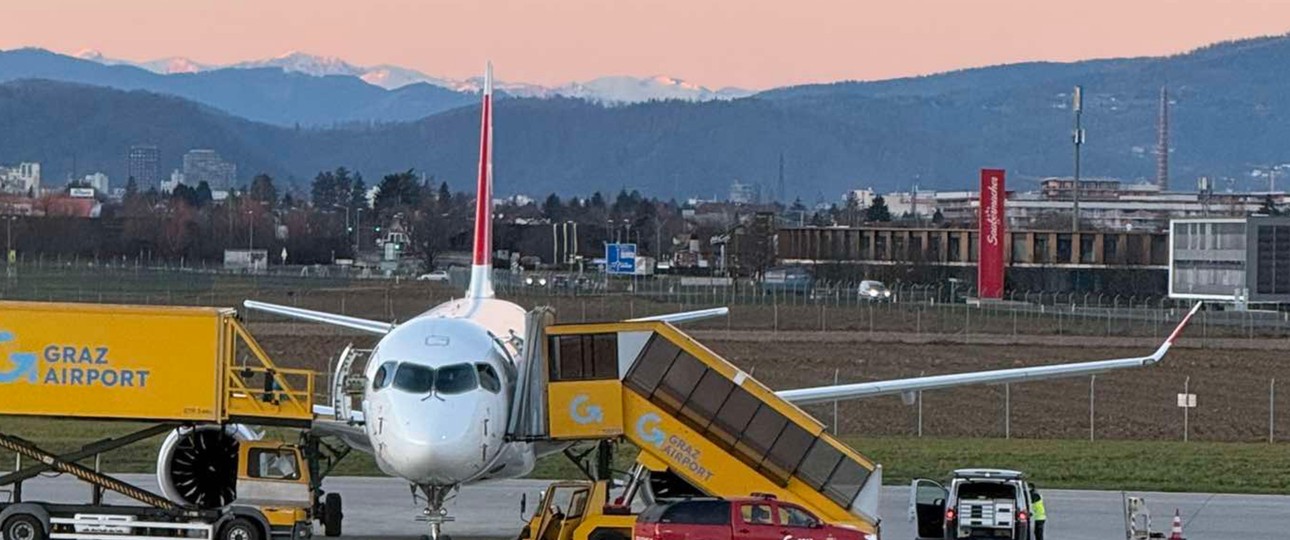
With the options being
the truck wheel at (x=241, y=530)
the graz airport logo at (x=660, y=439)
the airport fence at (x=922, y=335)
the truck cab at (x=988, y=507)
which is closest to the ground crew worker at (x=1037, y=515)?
the truck cab at (x=988, y=507)

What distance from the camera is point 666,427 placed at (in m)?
32.7

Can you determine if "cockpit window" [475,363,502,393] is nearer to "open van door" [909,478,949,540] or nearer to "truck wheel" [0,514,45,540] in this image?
"truck wheel" [0,514,45,540]

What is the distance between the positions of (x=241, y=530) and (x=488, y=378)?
4349 millimetres

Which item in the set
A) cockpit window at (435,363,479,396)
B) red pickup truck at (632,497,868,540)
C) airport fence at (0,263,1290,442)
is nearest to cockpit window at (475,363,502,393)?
cockpit window at (435,363,479,396)

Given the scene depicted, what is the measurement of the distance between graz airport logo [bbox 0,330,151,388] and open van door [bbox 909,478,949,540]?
12458 millimetres

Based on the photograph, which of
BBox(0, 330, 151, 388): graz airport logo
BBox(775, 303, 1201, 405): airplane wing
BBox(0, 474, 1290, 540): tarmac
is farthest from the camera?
BBox(775, 303, 1201, 405): airplane wing

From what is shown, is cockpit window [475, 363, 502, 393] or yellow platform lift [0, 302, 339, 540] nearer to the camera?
cockpit window [475, 363, 502, 393]

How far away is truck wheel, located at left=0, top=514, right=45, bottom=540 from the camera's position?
105 feet

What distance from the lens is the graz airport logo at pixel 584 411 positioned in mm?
32562

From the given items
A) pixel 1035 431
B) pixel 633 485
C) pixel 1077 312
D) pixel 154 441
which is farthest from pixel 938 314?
pixel 633 485

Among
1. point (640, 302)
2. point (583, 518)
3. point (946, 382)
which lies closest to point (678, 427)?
point (583, 518)

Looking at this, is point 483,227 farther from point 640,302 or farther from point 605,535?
point 640,302

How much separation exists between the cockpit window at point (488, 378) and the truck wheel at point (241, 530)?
13.4ft

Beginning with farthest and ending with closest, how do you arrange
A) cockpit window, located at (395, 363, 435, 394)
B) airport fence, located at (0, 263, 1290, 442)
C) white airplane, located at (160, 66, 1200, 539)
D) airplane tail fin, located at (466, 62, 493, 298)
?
airport fence, located at (0, 263, 1290, 442), airplane tail fin, located at (466, 62, 493, 298), cockpit window, located at (395, 363, 435, 394), white airplane, located at (160, 66, 1200, 539)
